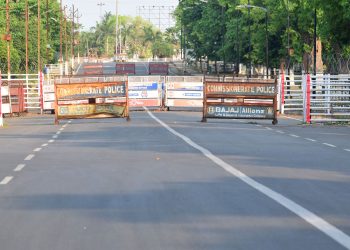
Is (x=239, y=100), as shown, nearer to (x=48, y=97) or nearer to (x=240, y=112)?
(x=240, y=112)

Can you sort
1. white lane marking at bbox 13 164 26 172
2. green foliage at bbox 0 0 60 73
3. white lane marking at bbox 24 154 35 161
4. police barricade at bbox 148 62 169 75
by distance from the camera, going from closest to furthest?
white lane marking at bbox 13 164 26 172, white lane marking at bbox 24 154 35 161, green foliage at bbox 0 0 60 73, police barricade at bbox 148 62 169 75

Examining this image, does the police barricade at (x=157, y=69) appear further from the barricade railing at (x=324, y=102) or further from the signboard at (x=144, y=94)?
the barricade railing at (x=324, y=102)

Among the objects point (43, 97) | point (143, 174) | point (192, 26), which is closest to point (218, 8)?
point (192, 26)

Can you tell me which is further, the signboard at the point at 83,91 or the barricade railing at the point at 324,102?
the barricade railing at the point at 324,102

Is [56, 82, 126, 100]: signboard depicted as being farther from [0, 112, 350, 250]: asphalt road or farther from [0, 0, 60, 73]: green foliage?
[0, 0, 60, 73]: green foliage

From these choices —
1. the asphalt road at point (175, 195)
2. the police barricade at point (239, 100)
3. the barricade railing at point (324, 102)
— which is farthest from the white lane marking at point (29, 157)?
the barricade railing at point (324, 102)

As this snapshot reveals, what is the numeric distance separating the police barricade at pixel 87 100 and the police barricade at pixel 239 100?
3.59 m

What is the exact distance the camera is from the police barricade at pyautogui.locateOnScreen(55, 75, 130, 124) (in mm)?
40188

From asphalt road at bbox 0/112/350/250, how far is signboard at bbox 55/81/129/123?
13.5 meters

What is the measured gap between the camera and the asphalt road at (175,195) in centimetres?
992

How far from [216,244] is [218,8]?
131 metres

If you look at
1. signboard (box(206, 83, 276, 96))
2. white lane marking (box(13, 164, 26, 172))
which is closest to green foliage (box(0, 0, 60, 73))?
signboard (box(206, 83, 276, 96))

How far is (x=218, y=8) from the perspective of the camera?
13925 cm

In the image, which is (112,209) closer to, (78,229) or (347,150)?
(78,229)
